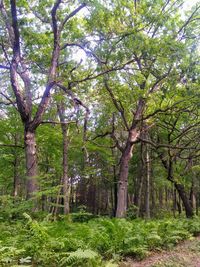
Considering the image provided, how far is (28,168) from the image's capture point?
9.52 m

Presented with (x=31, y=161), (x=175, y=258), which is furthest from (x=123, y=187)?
(x=175, y=258)

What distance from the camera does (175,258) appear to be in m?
6.83

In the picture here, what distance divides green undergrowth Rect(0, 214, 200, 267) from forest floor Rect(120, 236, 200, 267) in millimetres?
207

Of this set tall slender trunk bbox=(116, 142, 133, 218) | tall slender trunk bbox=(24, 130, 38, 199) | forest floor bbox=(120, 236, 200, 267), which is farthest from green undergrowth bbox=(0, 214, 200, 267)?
tall slender trunk bbox=(116, 142, 133, 218)

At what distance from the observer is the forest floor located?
612 cm

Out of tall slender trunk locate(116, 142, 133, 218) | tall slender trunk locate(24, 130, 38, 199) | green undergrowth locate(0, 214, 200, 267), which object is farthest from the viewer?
tall slender trunk locate(116, 142, 133, 218)

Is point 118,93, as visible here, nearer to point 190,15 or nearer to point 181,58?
point 181,58

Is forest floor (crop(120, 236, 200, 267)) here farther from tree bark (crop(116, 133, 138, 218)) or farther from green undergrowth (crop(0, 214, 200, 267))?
tree bark (crop(116, 133, 138, 218))

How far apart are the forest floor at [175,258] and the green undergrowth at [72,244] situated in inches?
8.1

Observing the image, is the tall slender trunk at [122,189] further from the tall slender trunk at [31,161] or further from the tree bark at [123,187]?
the tall slender trunk at [31,161]

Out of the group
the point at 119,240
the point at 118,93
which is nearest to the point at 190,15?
the point at 118,93

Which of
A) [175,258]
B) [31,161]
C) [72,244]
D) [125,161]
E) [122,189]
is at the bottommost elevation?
[175,258]

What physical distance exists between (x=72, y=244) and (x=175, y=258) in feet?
8.65

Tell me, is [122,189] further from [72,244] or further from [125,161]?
[72,244]
